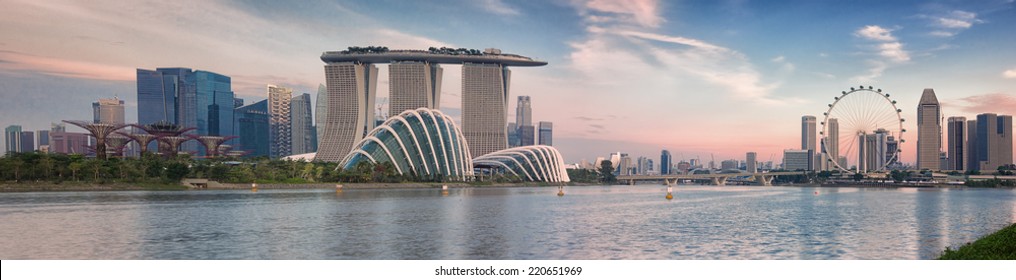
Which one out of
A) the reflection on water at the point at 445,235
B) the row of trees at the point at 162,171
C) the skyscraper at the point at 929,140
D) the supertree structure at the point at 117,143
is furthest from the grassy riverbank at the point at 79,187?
the skyscraper at the point at 929,140

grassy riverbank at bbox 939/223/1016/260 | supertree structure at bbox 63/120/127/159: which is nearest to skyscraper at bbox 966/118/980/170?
grassy riverbank at bbox 939/223/1016/260

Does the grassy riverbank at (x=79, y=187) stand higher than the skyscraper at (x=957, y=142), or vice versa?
the skyscraper at (x=957, y=142)

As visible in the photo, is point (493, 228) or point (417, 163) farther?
point (417, 163)
